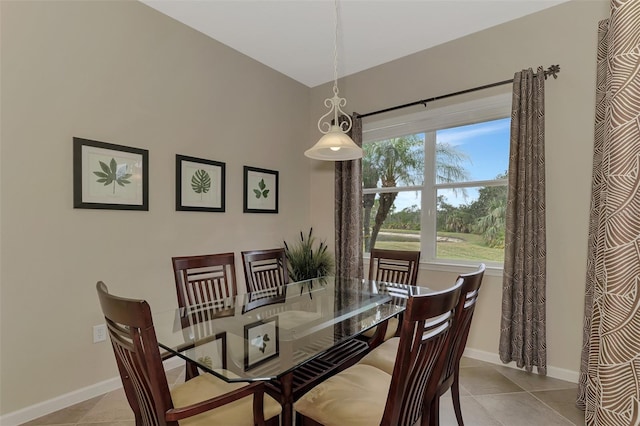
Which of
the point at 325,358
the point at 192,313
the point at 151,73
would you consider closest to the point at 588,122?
the point at 325,358

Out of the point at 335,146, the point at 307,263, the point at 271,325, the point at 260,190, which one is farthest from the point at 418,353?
the point at 260,190

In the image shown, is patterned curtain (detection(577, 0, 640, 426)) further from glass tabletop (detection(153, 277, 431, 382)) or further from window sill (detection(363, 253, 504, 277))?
window sill (detection(363, 253, 504, 277))

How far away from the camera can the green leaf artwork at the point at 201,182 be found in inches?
114

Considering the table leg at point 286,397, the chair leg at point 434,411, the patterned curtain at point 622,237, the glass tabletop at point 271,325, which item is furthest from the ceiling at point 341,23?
the chair leg at point 434,411

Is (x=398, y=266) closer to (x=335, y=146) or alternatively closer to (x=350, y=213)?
(x=350, y=213)

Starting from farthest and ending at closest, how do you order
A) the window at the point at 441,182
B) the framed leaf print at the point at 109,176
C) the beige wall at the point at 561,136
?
the window at the point at 441,182 < the beige wall at the point at 561,136 < the framed leaf print at the point at 109,176

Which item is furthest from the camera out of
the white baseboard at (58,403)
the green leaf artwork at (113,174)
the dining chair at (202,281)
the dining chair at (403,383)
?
the green leaf artwork at (113,174)

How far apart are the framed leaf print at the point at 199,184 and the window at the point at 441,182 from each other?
1738 millimetres

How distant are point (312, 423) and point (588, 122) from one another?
284 cm

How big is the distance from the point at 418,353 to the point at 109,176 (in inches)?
94.2

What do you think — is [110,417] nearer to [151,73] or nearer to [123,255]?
[123,255]

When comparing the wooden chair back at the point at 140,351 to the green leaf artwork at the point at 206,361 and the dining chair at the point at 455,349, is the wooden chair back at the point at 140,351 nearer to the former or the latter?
the green leaf artwork at the point at 206,361

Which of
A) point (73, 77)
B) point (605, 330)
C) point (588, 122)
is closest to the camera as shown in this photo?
point (605, 330)

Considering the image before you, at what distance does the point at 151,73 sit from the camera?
2600 mm
